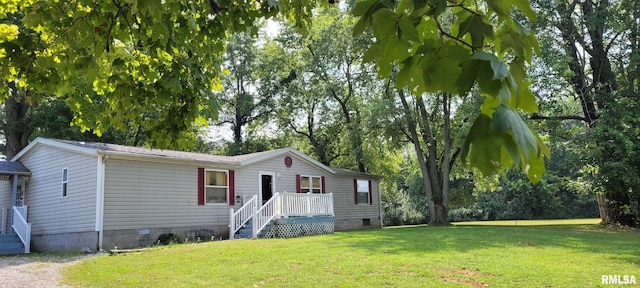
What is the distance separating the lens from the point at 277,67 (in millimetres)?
27234

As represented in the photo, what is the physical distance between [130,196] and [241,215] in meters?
3.70

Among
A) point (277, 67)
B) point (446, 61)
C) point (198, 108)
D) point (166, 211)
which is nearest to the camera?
point (446, 61)

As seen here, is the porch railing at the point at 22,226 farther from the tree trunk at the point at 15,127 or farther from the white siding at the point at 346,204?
the white siding at the point at 346,204

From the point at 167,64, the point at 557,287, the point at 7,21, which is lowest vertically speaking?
the point at 557,287

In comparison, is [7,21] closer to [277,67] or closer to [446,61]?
[277,67]

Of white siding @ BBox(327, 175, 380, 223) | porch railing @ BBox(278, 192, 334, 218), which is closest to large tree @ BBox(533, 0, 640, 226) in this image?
white siding @ BBox(327, 175, 380, 223)

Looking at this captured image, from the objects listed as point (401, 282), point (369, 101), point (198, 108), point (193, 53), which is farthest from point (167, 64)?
point (369, 101)

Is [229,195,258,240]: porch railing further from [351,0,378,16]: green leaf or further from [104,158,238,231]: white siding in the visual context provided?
[351,0,378,16]: green leaf

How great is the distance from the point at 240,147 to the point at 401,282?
22.8 metres

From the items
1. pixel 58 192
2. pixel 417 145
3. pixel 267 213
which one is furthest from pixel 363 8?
pixel 417 145

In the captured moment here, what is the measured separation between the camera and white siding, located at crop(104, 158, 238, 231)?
13.0 meters

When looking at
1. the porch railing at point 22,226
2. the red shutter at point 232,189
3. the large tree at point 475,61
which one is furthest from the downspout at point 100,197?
the large tree at point 475,61

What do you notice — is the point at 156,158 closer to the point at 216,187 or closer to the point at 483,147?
the point at 216,187

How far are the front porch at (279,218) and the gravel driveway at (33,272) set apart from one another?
528 cm
